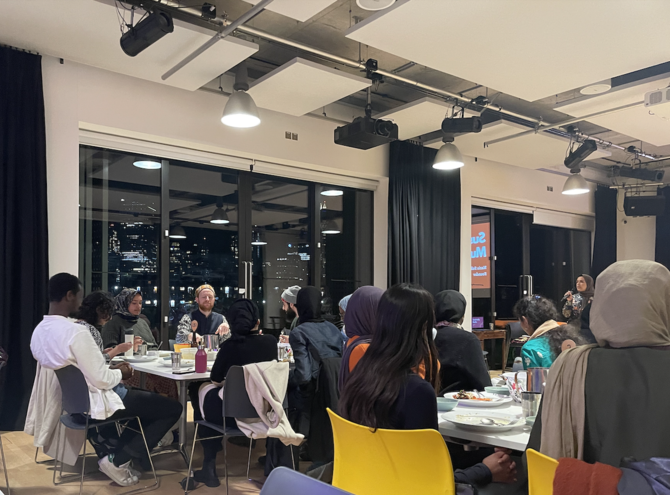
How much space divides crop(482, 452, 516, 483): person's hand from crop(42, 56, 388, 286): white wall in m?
4.68

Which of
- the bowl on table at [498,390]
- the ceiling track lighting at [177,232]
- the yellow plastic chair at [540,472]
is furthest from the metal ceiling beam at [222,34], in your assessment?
the yellow plastic chair at [540,472]

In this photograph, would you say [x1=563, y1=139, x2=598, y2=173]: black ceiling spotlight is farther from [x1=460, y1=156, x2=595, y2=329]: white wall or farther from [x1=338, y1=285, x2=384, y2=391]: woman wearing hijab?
[x1=338, y1=285, x2=384, y2=391]: woman wearing hijab

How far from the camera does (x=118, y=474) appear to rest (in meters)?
3.84

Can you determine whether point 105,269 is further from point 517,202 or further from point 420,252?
point 517,202

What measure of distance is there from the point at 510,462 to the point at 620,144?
875cm

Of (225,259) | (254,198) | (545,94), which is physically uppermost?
(545,94)

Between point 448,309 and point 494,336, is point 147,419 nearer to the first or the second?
point 448,309

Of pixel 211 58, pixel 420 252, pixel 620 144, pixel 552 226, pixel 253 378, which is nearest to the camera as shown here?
pixel 253 378

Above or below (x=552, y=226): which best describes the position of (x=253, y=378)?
below

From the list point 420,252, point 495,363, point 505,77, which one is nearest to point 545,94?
point 505,77

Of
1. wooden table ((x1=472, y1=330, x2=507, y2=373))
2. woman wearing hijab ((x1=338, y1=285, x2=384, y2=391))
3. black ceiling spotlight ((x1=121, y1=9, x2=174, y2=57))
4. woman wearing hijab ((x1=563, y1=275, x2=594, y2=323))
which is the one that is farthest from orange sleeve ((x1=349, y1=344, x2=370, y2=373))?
wooden table ((x1=472, y1=330, x2=507, y2=373))

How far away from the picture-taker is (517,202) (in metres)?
10.3

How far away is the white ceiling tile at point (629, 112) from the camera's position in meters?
5.84

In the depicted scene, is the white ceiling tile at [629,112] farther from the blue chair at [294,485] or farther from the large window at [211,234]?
the blue chair at [294,485]
